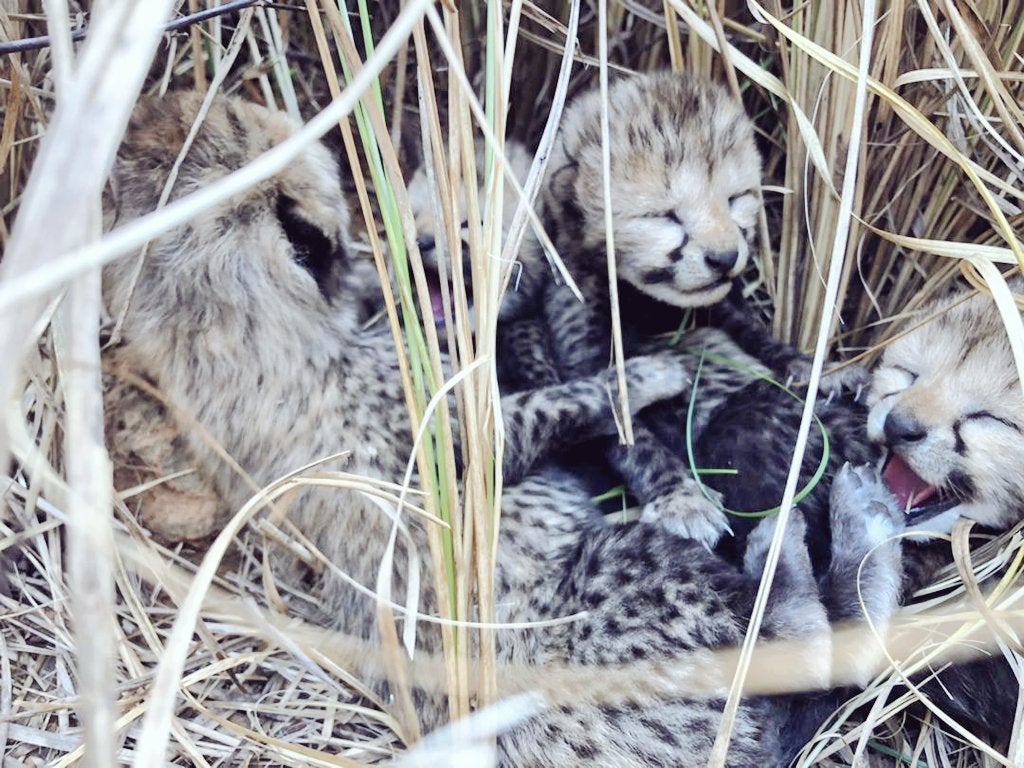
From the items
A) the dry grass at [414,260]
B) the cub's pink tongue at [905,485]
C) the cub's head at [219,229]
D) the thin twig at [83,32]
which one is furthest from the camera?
the cub's pink tongue at [905,485]

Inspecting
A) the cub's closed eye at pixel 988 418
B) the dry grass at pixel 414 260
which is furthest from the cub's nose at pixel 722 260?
the cub's closed eye at pixel 988 418

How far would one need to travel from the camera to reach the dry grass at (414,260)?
851 mm

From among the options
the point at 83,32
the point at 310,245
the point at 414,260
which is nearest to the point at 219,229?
the point at 310,245

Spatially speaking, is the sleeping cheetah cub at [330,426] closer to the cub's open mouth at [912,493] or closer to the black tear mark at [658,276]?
the cub's open mouth at [912,493]

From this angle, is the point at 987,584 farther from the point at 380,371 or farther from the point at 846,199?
the point at 380,371

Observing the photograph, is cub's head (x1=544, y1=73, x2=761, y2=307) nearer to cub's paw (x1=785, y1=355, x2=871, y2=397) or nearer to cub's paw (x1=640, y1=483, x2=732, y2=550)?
cub's paw (x1=785, y1=355, x2=871, y2=397)

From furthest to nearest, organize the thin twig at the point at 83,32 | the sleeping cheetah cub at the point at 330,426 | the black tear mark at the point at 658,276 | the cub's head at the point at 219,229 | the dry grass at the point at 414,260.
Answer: the black tear mark at the point at 658,276
the cub's head at the point at 219,229
the sleeping cheetah cub at the point at 330,426
the thin twig at the point at 83,32
the dry grass at the point at 414,260

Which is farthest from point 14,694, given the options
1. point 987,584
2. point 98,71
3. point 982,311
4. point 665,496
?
point 982,311

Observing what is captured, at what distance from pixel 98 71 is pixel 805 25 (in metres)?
1.78

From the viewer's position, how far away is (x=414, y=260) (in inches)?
58.8

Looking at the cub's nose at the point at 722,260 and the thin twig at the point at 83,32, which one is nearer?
the thin twig at the point at 83,32

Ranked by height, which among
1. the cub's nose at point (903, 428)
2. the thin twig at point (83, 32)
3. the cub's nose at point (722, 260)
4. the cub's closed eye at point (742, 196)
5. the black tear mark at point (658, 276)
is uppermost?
the thin twig at point (83, 32)

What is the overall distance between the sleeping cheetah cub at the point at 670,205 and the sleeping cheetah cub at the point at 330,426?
0.14 metres

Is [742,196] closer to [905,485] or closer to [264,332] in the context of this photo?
[905,485]
